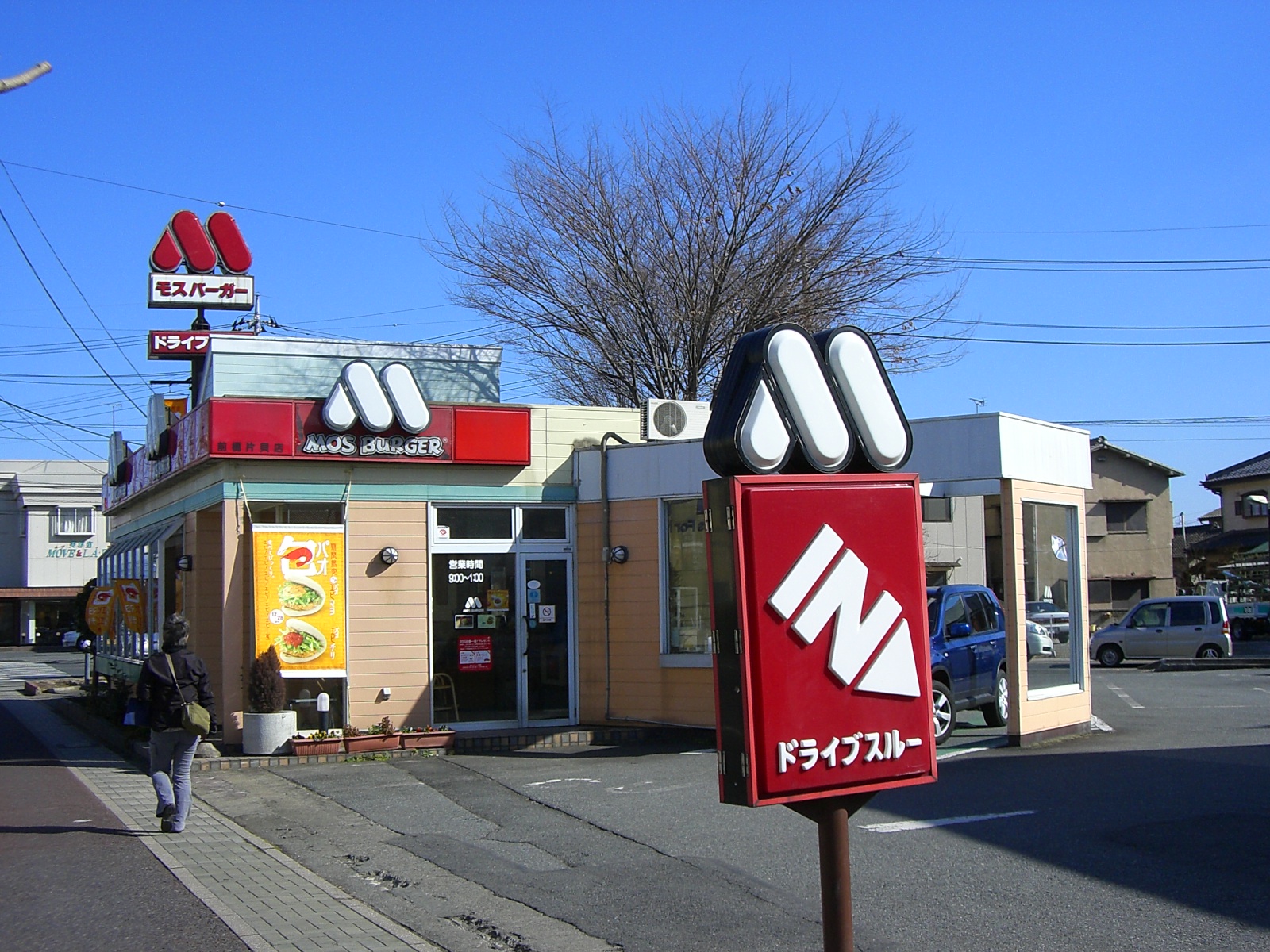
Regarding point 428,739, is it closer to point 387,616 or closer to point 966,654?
point 387,616

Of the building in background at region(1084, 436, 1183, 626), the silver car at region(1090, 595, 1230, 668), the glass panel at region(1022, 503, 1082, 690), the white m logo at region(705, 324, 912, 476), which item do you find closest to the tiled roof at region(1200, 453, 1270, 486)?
the building in background at region(1084, 436, 1183, 626)

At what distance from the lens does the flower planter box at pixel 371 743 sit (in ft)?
44.0

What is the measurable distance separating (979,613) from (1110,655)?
18413mm

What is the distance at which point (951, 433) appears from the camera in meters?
13.2

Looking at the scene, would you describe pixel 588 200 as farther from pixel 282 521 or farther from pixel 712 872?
pixel 712 872

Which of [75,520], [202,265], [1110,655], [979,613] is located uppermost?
[202,265]

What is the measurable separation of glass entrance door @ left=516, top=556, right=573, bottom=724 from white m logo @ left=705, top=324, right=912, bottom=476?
436 inches

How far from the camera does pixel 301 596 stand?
45.1ft

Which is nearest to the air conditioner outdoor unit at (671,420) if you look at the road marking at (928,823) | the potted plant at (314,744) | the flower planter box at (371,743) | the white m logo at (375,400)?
the white m logo at (375,400)

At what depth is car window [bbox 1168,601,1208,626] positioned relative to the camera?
3022 centimetres

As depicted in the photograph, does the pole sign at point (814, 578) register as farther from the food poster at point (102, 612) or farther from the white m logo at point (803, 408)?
the food poster at point (102, 612)

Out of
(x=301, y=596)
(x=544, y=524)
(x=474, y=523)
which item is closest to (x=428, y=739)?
(x=301, y=596)

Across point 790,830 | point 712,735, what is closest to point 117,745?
point 712,735

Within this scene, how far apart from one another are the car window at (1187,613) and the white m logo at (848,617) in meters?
29.3
